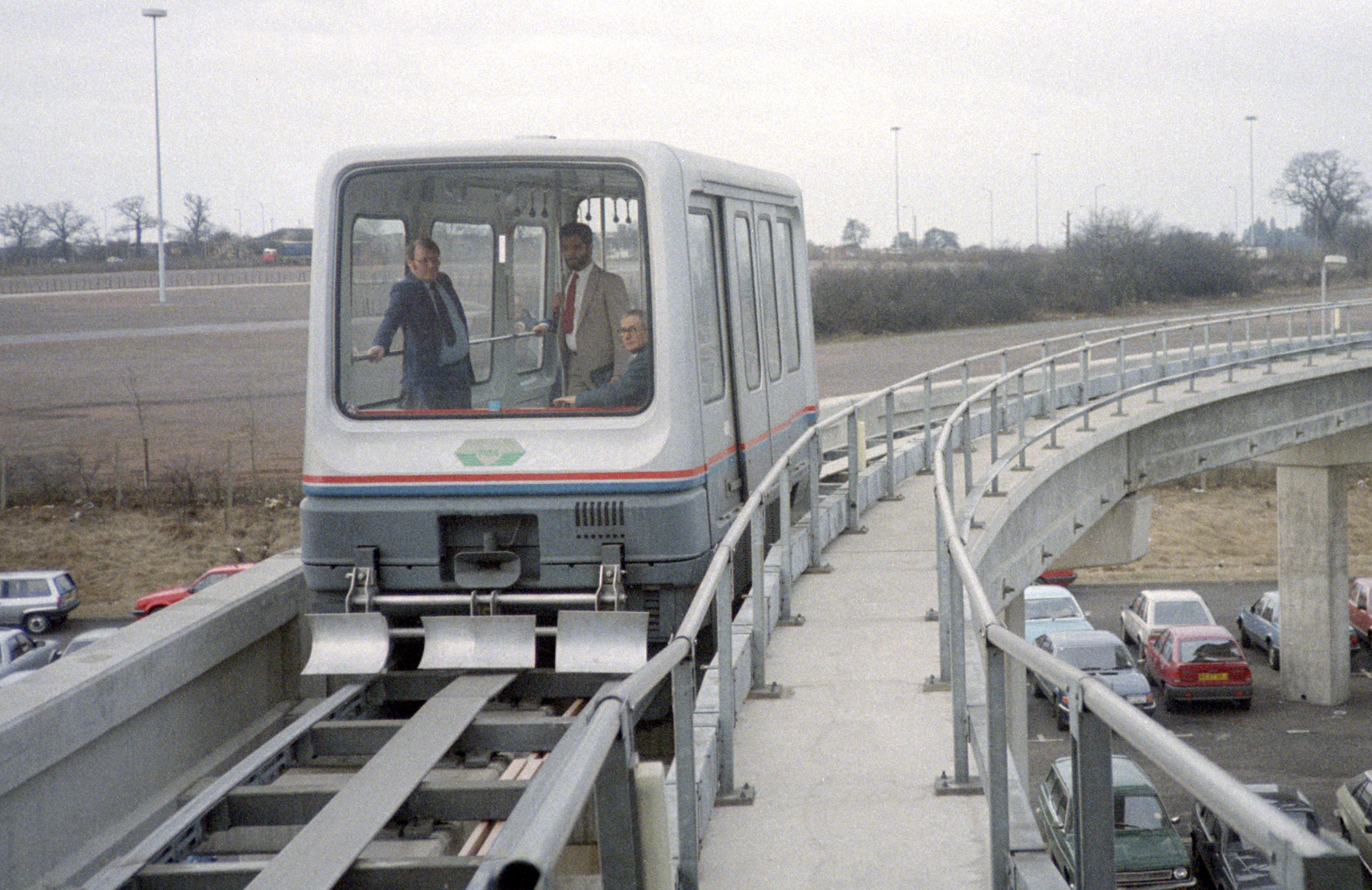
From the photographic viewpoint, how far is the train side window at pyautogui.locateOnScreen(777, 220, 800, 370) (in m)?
10.9

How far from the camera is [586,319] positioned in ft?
25.3

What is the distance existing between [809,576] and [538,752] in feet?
13.3

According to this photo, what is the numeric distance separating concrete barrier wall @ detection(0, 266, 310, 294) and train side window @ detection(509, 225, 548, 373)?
187 feet

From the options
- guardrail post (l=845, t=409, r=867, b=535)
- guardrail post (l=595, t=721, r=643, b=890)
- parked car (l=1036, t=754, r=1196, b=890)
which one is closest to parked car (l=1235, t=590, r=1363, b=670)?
parked car (l=1036, t=754, r=1196, b=890)

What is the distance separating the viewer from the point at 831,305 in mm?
59969

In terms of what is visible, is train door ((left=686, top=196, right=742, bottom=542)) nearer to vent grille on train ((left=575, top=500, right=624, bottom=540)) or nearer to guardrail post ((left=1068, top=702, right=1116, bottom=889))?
vent grille on train ((left=575, top=500, right=624, bottom=540))

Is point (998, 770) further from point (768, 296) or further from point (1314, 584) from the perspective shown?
point (1314, 584)

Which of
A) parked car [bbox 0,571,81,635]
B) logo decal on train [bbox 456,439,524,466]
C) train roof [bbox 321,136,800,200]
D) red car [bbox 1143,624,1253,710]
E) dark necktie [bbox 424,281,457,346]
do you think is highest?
train roof [bbox 321,136,800,200]

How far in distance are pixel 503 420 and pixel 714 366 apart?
1477 mm

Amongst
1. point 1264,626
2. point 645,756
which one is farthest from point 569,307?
point 1264,626

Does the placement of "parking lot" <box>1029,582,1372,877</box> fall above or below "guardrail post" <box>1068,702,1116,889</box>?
below

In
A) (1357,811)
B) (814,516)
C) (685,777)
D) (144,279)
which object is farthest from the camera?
(144,279)

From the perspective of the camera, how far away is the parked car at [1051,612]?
1143 inches

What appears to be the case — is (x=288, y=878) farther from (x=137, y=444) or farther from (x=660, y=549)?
(x=137, y=444)
